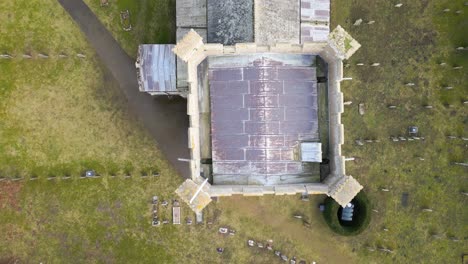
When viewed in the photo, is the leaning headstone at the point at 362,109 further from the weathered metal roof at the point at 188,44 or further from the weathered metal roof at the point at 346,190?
the weathered metal roof at the point at 188,44

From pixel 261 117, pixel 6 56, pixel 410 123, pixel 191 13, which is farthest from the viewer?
pixel 410 123

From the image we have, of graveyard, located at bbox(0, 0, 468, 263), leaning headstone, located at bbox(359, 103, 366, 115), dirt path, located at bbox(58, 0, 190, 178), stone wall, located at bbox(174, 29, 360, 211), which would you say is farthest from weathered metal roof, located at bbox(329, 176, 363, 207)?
dirt path, located at bbox(58, 0, 190, 178)

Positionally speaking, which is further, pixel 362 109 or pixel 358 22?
→ pixel 362 109

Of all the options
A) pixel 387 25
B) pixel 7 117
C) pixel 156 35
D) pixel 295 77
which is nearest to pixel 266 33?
pixel 295 77

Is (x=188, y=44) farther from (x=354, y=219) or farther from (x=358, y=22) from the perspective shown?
(x=354, y=219)

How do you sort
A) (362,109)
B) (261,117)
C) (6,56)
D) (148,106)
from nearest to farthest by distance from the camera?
(261,117) < (6,56) < (148,106) < (362,109)

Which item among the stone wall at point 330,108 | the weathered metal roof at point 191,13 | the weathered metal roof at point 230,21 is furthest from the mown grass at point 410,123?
the stone wall at point 330,108

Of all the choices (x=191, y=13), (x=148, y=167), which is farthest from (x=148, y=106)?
(x=191, y=13)
